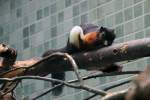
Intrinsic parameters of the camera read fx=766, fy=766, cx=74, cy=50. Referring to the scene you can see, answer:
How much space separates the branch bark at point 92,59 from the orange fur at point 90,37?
4 cm

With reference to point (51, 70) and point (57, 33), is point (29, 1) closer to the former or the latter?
point (57, 33)

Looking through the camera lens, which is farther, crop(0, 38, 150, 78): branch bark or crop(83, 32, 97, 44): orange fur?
crop(83, 32, 97, 44): orange fur

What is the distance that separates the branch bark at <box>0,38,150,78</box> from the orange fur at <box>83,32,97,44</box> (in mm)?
36

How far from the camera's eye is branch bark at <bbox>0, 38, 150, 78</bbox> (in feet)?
7.43

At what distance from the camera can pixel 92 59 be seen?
2.44 meters

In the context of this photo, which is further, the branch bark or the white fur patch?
the white fur patch

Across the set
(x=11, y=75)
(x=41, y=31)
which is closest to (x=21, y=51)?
(x=41, y=31)

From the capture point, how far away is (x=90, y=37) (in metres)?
2.43

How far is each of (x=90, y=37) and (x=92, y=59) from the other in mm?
70

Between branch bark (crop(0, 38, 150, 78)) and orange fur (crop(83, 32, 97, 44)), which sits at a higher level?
orange fur (crop(83, 32, 97, 44))

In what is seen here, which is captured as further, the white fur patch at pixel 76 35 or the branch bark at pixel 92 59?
the white fur patch at pixel 76 35

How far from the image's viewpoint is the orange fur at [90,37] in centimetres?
240

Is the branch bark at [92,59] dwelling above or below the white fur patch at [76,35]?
below

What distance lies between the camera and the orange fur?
2.40m
